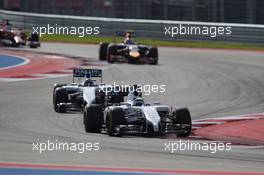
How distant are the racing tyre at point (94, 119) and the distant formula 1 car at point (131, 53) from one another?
13523 mm

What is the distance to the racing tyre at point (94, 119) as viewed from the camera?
1370 centimetres

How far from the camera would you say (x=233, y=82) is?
22750mm

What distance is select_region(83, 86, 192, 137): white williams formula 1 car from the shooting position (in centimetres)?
1341

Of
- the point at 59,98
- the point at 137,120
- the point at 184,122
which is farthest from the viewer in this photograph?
the point at 59,98

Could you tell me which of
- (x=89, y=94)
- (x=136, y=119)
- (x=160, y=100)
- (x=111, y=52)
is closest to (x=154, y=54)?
(x=111, y=52)

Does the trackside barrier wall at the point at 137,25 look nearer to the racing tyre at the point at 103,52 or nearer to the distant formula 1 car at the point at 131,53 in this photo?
the racing tyre at the point at 103,52

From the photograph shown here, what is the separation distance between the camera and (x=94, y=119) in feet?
45.0

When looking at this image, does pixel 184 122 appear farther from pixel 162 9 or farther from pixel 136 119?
pixel 162 9

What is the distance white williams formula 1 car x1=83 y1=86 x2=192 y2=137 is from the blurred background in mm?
20876

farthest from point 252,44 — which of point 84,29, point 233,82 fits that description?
point 233,82

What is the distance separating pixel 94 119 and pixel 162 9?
77.3ft

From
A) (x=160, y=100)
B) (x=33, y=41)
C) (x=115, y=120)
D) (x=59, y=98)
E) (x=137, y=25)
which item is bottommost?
(x=160, y=100)

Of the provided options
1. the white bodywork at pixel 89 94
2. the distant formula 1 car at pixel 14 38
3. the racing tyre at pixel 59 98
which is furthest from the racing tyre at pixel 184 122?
the distant formula 1 car at pixel 14 38

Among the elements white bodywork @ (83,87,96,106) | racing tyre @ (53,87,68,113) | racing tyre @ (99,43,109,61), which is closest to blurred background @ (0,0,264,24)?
racing tyre @ (99,43,109,61)
